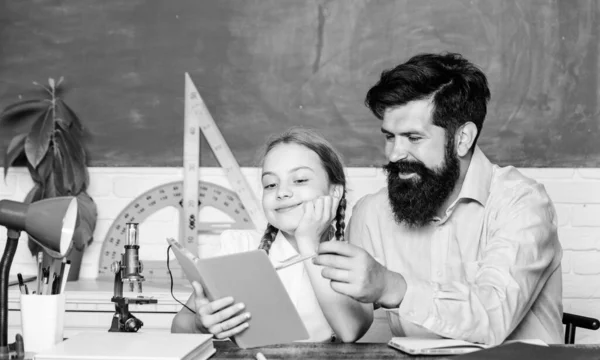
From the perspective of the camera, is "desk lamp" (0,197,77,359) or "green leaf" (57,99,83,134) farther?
"green leaf" (57,99,83,134)

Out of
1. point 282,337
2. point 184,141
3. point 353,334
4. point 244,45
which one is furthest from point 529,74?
point 282,337

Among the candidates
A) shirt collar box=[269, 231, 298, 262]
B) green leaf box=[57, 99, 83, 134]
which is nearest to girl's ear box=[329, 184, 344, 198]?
shirt collar box=[269, 231, 298, 262]

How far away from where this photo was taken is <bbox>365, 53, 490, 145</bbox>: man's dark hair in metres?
2.05

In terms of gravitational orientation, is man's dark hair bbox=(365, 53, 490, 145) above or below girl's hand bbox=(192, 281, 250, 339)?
above

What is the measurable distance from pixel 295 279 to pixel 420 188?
40cm

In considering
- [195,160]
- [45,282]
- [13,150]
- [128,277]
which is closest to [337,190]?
[128,277]

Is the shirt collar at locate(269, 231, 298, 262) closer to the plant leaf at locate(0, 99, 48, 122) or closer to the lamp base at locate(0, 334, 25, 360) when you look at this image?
the lamp base at locate(0, 334, 25, 360)

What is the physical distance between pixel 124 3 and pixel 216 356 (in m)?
1.77

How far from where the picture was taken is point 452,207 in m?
2.04

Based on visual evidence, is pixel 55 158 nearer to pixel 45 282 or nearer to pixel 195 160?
pixel 195 160

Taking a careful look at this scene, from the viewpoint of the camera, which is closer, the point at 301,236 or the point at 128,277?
the point at 128,277

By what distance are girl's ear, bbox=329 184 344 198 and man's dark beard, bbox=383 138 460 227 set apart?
17 centimetres

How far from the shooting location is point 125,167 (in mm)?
2895

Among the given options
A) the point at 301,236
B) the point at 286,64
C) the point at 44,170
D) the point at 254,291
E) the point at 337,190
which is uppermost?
the point at 286,64
